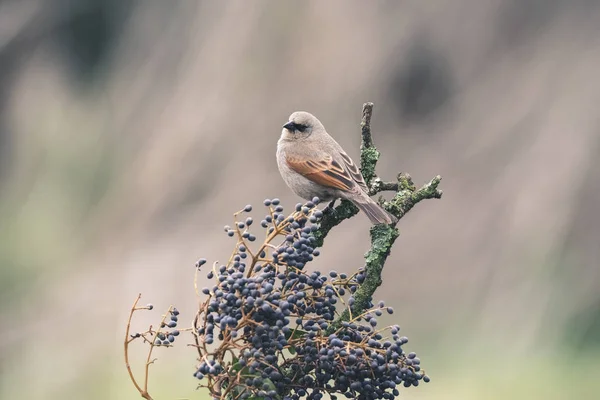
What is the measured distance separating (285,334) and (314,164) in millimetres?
1131

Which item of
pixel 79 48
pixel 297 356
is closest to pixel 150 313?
pixel 79 48

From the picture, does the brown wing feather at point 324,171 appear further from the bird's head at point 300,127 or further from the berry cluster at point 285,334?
the berry cluster at point 285,334

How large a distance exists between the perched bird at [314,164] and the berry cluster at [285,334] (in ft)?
2.39

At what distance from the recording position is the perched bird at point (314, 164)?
78.2 inches

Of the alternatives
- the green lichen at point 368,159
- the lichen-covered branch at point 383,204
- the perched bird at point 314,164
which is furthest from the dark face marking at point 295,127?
the green lichen at point 368,159

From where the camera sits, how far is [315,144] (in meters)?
2.24

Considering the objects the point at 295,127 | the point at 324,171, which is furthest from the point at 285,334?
the point at 295,127

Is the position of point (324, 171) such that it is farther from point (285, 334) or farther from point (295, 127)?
point (285, 334)

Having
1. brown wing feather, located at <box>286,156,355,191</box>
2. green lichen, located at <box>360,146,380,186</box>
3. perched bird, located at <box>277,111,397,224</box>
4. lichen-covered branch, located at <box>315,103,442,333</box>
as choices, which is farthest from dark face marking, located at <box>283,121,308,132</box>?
green lichen, located at <box>360,146,380,186</box>

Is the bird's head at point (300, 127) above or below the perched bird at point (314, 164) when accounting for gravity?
above

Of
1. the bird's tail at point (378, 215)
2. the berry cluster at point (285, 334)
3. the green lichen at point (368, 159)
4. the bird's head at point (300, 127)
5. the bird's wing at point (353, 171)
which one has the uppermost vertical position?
the bird's head at point (300, 127)

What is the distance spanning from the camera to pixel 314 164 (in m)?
2.13

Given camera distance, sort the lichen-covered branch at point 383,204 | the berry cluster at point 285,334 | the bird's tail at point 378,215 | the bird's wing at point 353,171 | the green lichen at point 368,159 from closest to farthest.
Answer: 1. the berry cluster at point 285,334
2. the lichen-covered branch at point 383,204
3. the bird's tail at point 378,215
4. the green lichen at point 368,159
5. the bird's wing at point 353,171

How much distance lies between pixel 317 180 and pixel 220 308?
3.66 ft
